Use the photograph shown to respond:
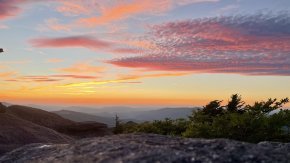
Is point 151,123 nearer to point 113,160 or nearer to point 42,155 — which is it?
point 42,155

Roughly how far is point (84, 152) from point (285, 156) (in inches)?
170

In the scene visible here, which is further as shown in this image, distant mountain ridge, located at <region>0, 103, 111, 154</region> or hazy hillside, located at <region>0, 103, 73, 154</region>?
distant mountain ridge, located at <region>0, 103, 111, 154</region>

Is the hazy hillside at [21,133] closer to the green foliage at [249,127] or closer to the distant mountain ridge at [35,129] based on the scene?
the distant mountain ridge at [35,129]

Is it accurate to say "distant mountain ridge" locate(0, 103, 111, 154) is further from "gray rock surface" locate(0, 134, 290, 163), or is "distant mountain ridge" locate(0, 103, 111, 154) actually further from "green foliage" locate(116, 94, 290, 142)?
"gray rock surface" locate(0, 134, 290, 163)

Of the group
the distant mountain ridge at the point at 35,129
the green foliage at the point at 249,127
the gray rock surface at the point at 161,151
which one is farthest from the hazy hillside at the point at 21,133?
the gray rock surface at the point at 161,151

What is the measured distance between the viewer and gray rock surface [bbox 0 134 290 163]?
8086 millimetres

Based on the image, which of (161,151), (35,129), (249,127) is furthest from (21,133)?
(161,151)

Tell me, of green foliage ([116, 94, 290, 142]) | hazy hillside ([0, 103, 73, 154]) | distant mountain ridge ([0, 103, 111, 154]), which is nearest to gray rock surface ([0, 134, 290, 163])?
green foliage ([116, 94, 290, 142])

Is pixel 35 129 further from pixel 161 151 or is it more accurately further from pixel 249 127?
pixel 161 151

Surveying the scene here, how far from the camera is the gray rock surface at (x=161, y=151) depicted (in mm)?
8086

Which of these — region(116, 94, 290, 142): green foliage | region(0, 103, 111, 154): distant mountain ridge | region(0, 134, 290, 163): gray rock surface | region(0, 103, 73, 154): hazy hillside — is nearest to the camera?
region(0, 134, 290, 163): gray rock surface

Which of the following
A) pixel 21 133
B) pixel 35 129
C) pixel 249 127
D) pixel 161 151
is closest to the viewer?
pixel 161 151

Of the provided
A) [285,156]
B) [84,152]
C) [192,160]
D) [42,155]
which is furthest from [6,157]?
[285,156]

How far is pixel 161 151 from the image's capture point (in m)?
8.54
